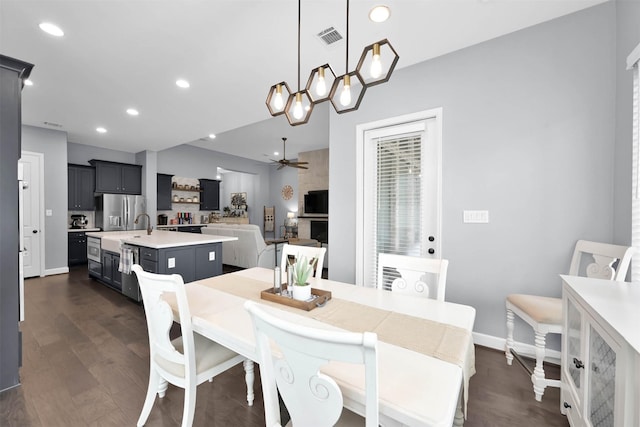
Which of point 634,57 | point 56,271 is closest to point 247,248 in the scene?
point 56,271

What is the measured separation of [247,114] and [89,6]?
2.36 m

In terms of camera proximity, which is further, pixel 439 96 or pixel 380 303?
pixel 439 96

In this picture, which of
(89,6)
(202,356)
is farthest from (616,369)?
(89,6)

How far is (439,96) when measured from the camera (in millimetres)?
2621

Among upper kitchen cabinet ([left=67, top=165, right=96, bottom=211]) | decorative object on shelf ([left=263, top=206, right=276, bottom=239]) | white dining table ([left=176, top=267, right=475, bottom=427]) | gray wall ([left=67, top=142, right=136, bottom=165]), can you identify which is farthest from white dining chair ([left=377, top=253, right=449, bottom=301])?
decorative object on shelf ([left=263, top=206, right=276, bottom=239])

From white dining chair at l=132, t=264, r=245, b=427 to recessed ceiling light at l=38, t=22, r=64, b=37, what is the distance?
2.42 m

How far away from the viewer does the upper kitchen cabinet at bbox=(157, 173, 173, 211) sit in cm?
692

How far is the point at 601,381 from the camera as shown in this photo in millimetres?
1051

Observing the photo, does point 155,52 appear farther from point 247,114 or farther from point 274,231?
point 274,231

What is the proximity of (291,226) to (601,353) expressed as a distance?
8.30 m

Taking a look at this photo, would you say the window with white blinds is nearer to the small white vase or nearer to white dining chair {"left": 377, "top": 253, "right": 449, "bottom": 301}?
white dining chair {"left": 377, "top": 253, "right": 449, "bottom": 301}

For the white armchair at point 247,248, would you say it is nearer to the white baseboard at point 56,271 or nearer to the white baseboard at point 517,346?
the white baseboard at point 56,271

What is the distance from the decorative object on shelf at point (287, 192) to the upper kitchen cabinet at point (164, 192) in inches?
143

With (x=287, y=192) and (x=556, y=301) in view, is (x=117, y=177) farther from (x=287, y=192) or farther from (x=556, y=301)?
(x=556, y=301)
